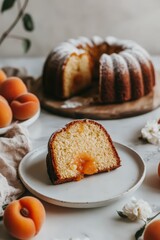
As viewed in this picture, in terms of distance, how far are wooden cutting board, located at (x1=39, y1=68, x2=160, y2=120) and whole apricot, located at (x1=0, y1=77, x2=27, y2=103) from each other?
163 millimetres

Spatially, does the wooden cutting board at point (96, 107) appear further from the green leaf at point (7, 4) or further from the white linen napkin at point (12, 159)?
the green leaf at point (7, 4)

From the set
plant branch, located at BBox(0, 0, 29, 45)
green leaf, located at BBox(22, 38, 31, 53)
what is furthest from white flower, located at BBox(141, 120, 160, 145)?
plant branch, located at BBox(0, 0, 29, 45)

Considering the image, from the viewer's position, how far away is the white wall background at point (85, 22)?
89.9 inches

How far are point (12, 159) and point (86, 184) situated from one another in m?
0.21

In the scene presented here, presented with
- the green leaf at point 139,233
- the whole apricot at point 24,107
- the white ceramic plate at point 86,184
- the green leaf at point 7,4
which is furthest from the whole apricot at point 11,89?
the green leaf at point 139,233

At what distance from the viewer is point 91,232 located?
1124 millimetres

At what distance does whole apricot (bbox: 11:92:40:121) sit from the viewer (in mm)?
1592

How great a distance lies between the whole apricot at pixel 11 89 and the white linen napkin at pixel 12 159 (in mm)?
195

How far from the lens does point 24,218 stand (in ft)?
3.55

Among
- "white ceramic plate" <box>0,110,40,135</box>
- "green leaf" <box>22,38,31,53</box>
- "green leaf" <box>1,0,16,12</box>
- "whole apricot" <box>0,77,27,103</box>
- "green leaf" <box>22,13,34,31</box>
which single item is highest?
"green leaf" <box>1,0,16,12</box>

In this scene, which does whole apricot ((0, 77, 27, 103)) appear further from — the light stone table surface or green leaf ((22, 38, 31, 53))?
green leaf ((22, 38, 31, 53))

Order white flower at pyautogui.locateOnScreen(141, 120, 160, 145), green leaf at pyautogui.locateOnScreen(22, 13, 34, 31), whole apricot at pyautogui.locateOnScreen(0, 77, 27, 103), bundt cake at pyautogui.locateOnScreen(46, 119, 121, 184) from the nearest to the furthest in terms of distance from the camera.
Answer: bundt cake at pyautogui.locateOnScreen(46, 119, 121, 184) → white flower at pyautogui.locateOnScreen(141, 120, 160, 145) → whole apricot at pyautogui.locateOnScreen(0, 77, 27, 103) → green leaf at pyautogui.locateOnScreen(22, 13, 34, 31)

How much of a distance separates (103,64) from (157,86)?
0.80ft

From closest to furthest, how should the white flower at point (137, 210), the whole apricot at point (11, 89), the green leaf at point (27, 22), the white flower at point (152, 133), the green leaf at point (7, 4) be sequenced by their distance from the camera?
the white flower at point (137, 210), the white flower at point (152, 133), the whole apricot at point (11, 89), the green leaf at point (7, 4), the green leaf at point (27, 22)
